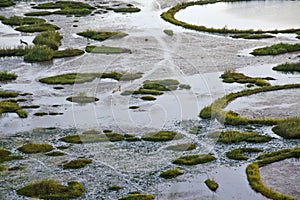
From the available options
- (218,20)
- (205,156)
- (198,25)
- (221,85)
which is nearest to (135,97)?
(221,85)

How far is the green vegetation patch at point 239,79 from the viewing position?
1737 inches

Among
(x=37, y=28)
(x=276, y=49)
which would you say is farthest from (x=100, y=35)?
(x=276, y=49)

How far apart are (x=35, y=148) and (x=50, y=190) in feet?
18.4

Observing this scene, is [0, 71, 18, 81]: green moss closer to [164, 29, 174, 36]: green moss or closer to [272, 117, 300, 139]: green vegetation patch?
[164, 29, 174, 36]: green moss

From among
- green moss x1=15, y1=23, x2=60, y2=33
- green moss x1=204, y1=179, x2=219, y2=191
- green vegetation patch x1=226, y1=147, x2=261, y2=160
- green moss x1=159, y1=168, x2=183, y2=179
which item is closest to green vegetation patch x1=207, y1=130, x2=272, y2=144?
green vegetation patch x1=226, y1=147, x2=261, y2=160

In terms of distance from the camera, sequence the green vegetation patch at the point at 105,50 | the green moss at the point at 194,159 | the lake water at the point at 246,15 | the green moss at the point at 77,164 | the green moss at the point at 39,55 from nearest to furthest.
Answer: the green moss at the point at 77,164
the green moss at the point at 194,159
the green moss at the point at 39,55
the green vegetation patch at the point at 105,50
the lake water at the point at 246,15

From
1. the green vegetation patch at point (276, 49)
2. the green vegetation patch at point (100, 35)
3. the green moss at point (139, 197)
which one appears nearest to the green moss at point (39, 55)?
the green vegetation patch at point (100, 35)

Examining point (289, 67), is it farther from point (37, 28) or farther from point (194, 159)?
point (37, 28)

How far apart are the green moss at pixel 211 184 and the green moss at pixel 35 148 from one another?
942cm

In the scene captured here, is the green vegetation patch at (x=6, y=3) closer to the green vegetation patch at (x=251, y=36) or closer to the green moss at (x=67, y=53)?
the green moss at (x=67, y=53)

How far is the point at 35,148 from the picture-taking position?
32.3 m

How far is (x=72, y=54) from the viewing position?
176ft

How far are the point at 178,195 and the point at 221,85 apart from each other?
1845 centimetres

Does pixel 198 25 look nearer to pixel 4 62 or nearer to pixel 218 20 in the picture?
pixel 218 20
